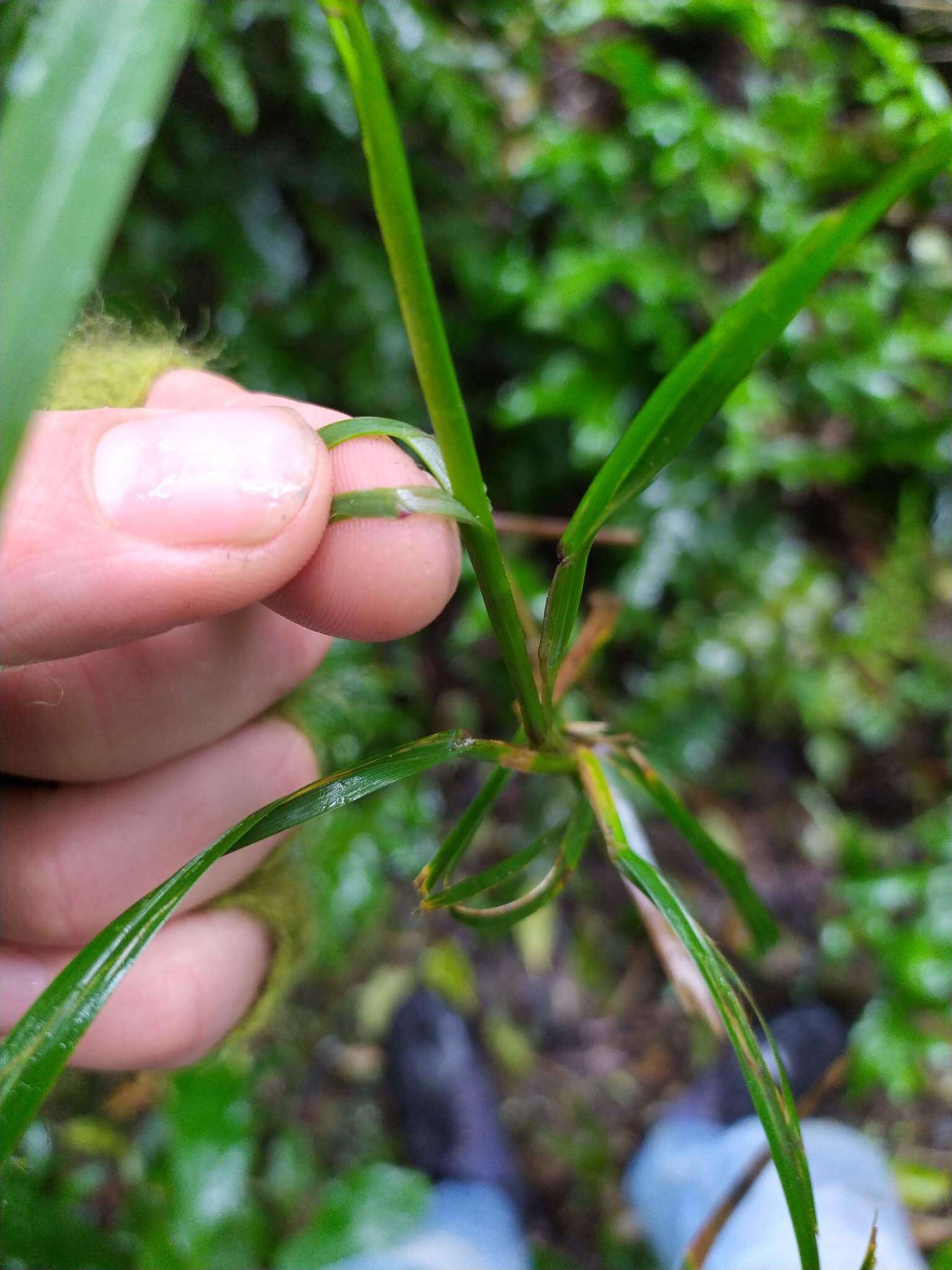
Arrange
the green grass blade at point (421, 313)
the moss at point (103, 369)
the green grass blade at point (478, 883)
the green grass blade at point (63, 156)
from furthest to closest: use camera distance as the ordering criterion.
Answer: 1. the moss at point (103, 369)
2. the green grass blade at point (478, 883)
3. the green grass blade at point (421, 313)
4. the green grass blade at point (63, 156)

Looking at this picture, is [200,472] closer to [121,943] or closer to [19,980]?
[121,943]

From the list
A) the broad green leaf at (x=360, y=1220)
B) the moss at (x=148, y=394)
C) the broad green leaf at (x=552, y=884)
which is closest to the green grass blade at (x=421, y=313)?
the broad green leaf at (x=552, y=884)

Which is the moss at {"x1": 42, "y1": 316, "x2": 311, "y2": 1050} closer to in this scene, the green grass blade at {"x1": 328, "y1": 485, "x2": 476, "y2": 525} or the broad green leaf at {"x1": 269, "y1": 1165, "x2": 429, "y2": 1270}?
the green grass blade at {"x1": 328, "y1": 485, "x2": 476, "y2": 525}

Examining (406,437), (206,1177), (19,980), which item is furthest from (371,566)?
(206,1177)

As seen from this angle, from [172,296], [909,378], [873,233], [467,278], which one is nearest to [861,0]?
[873,233]

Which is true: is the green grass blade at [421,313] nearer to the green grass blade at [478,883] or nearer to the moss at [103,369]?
the green grass blade at [478,883]

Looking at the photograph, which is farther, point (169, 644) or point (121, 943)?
point (169, 644)
